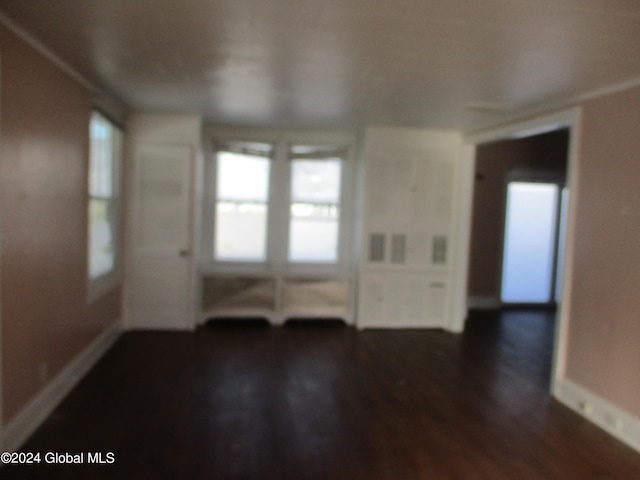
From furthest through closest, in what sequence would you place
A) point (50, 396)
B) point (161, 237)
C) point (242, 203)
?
point (242, 203) < point (161, 237) < point (50, 396)

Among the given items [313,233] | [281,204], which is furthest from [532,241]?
[281,204]

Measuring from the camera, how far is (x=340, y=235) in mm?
6258

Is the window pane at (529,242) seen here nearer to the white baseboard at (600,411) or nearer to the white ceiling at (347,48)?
the white ceiling at (347,48)

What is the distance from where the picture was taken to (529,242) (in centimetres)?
742

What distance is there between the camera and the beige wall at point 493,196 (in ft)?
23.1

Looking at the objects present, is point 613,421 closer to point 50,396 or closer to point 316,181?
point 50,396

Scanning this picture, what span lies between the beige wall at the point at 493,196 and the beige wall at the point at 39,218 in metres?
5.38

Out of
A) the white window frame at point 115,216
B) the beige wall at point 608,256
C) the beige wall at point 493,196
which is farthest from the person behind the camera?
the beige wall at point 493,196

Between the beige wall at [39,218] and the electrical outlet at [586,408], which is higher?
the beige wall at [39,218]

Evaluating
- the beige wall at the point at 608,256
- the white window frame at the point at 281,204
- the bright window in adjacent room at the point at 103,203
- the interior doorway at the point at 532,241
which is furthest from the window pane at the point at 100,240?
the interior doorway at the point at 532,241

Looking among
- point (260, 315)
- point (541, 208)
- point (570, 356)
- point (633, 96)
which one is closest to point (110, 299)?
point (260, 315)

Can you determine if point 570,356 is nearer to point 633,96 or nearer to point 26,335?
point 633,96

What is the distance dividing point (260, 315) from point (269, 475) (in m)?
3.25

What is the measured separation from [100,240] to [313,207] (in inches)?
106
